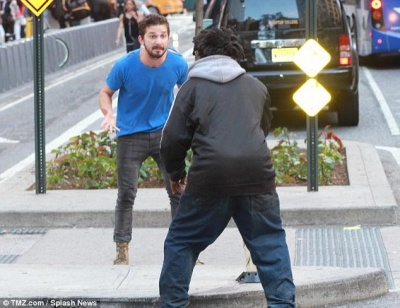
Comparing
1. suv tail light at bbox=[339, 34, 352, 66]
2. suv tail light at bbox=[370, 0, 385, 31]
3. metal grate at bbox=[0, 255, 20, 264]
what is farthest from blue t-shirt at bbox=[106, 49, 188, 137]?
suv tail light at bbox=[370, 0, 385, 31]

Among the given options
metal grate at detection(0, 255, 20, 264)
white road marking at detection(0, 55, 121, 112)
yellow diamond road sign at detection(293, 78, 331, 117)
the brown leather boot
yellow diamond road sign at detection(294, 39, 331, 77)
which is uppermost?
yellow diamond road sign at detection(294, 39, 331, 77)

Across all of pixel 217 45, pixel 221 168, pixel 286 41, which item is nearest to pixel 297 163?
pixel 286 41

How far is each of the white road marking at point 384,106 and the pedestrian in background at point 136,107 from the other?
7.71 m

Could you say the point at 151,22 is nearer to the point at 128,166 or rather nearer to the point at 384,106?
the point at 128,166

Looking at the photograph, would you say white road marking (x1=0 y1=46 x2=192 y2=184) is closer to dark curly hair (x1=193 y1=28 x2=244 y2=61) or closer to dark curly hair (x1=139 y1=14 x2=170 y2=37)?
dark curly hair (x1=139 y1=14 x2=170 y2=37)

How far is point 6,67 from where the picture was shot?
75.8ft

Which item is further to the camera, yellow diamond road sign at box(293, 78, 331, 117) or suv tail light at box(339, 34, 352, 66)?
suv tail light at box(339, 34, 352, 66)

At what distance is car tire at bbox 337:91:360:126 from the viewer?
15758mm

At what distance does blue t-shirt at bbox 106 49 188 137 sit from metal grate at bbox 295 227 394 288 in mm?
1469

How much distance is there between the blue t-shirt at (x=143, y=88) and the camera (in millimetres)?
8242

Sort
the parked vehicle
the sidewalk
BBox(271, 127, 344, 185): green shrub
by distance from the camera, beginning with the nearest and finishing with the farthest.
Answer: the sidewalk, BBox(271, 127, 344, 185): green shrub, the parked vehicle

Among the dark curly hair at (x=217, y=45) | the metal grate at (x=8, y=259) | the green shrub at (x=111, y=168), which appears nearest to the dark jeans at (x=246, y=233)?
the dark curly hair at (x=217, y=45)

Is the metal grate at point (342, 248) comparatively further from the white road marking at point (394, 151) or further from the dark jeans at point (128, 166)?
the white road marking at point (394, 151)

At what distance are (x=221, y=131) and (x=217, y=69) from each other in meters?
0.35
